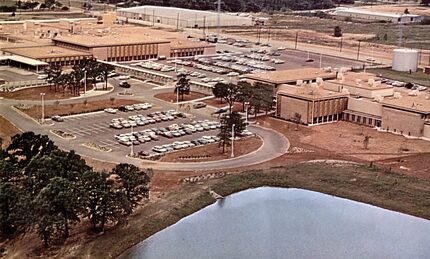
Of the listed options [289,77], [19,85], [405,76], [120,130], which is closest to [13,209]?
[120,130]

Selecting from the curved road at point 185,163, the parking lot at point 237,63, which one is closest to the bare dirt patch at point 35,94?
the curved road at point 185,163

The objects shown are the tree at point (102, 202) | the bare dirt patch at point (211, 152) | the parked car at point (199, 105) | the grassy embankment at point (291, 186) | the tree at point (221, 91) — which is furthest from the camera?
the parked car at point (199, 105)

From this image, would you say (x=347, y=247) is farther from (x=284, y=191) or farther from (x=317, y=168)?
(x=317, y=168)

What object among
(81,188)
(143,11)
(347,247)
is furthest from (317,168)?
(143,11)

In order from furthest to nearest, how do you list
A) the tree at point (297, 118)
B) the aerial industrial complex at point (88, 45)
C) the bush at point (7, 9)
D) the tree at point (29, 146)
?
the bush at point (7, 9), the aerial industrial complex at point (88, 45), the tree at point (297, 118), the tree at point (29, 146)

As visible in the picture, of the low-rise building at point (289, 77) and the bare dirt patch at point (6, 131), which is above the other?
the low-rise building at point (289, 77)

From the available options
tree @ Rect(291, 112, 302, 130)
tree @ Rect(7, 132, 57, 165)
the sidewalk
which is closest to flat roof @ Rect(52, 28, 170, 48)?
the sidewalk

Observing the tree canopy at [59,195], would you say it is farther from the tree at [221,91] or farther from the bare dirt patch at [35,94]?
the bare dirt patch at [35,94]
